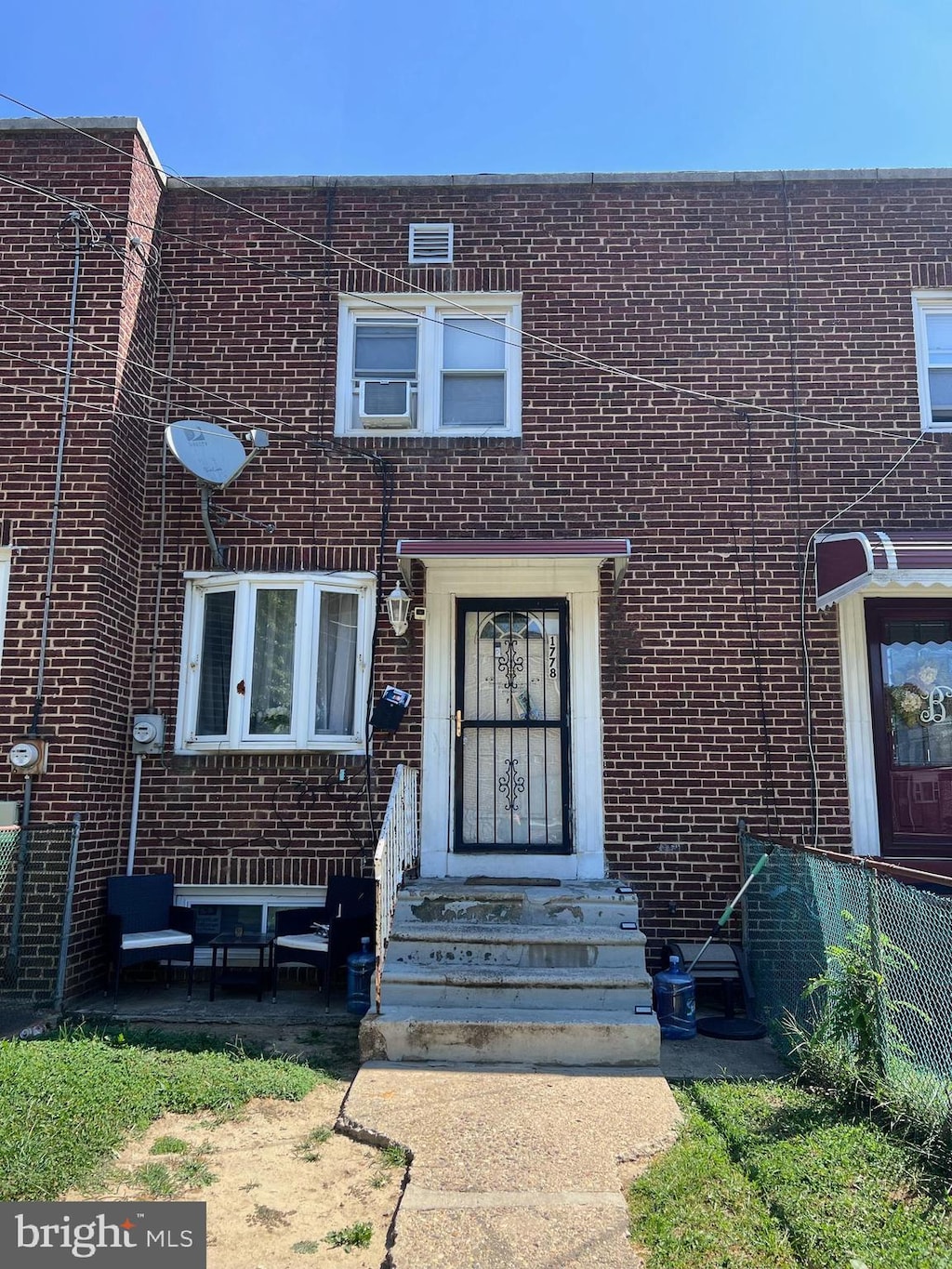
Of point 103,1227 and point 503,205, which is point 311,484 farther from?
point 103,1227

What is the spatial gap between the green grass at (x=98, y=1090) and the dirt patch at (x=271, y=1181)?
10cm

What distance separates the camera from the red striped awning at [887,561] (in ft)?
21.4

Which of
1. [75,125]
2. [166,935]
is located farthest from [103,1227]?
[75,125]

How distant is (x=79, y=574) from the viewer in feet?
23.3

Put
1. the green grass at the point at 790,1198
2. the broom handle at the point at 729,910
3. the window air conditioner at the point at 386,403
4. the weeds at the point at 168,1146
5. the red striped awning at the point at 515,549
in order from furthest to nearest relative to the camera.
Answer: the window air conditioner at the point at 386,403, the red striped awning at the point at 515,549, the broom handle at the point at 729,910, the weeds at the point at 168,1146, the green grass at the point at 790,1198

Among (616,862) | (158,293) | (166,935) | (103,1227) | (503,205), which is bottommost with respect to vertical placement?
(103,1227)

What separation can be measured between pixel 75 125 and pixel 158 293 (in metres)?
1.40

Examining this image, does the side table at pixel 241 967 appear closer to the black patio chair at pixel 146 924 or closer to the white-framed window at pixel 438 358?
the black patio chair at pixel 146 924

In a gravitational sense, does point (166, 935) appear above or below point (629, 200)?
below

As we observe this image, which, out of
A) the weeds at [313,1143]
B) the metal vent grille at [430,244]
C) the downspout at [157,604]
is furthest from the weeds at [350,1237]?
Result: the metal vent grille at [430,244]

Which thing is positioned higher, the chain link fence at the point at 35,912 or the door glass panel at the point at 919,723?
the door glass panel at the point at 919,723

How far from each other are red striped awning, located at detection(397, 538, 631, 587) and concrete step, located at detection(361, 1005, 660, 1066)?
10.3 ft

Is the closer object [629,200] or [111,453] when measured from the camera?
[111,453]

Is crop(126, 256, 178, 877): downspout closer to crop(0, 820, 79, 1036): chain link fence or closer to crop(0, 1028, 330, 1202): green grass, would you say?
crop(0, 820, 79, 1036): chain link fence
